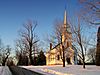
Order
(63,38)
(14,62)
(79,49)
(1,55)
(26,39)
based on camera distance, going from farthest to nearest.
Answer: (14,62) → (1,55) → (26,39) → (63,38) → (79,49)

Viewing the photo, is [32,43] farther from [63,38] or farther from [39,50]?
[63,38]

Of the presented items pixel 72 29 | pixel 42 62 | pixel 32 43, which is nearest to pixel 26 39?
pixel 32 43

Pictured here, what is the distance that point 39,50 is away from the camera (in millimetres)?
68500

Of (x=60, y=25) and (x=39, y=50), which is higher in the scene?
(x=60, y=25)

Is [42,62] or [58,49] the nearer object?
[58,49]

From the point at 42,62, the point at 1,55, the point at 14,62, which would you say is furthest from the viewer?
the point at 14,62

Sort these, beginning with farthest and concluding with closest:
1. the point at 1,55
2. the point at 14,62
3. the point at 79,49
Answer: the point at 14,62 < the point at 1,55 < the point at 79,49

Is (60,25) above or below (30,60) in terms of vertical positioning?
above

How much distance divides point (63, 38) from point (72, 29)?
283 inches

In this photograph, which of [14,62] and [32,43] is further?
[14,62]

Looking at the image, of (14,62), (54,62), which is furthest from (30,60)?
(14,62)

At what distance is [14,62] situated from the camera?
114 m

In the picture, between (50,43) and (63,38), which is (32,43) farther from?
(63,38)

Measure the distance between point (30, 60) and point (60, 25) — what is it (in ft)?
76.7
